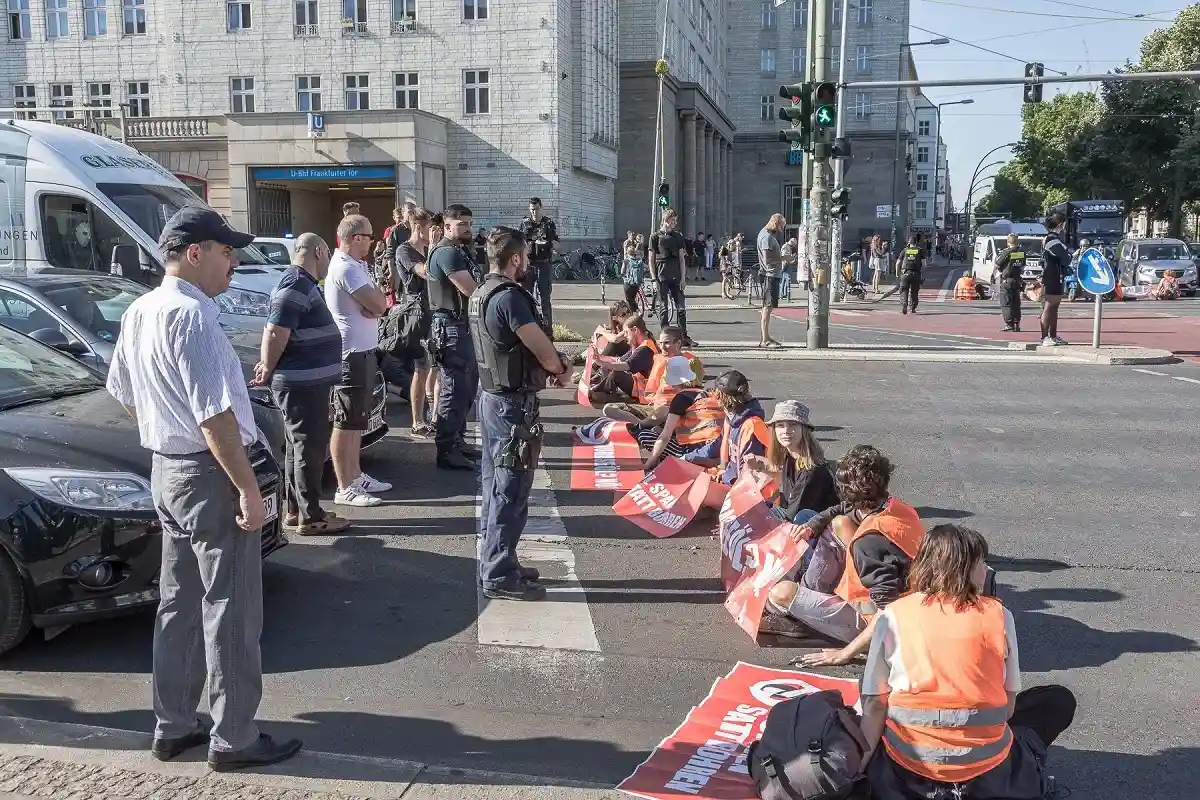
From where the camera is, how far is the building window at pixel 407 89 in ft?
132

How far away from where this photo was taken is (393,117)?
37406 millimetres

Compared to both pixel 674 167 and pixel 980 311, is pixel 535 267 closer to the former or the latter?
pixel 980 311

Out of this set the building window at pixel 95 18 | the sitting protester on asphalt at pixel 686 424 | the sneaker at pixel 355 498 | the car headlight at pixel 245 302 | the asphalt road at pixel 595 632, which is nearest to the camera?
the asphalt road at pixel 595 632

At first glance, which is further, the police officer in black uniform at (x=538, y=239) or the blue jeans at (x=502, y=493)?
the police officer in black uniform at (x=538, y=239)

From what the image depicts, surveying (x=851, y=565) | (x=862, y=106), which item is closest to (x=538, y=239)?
(x=851, y=565)

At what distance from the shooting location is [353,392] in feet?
24.6

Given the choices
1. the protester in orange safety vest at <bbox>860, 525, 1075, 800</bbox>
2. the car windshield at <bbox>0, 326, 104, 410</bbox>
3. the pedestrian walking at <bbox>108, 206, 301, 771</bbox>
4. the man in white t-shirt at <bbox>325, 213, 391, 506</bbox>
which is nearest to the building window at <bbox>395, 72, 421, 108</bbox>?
the man in white t-shirt at <bbox>325, 213, 391, 506</bbox>

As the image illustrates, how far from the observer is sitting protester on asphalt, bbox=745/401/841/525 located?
604 centimetres

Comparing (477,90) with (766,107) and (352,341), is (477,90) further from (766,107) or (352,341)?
(766,107)

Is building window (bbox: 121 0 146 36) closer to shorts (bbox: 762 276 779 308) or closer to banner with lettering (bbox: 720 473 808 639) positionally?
shorts (bbox: 762 276 779 308)

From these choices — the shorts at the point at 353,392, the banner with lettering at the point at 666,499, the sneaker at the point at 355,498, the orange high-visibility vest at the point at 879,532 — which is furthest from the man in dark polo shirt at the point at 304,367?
the orange high-visibility vest at the point at 879,532

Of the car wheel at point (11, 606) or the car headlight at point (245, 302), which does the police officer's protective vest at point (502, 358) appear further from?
the car headlight at point (245, 302)

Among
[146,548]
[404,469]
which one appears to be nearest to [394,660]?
[146,548]

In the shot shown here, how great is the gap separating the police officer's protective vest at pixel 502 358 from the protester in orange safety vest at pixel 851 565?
1552mm
